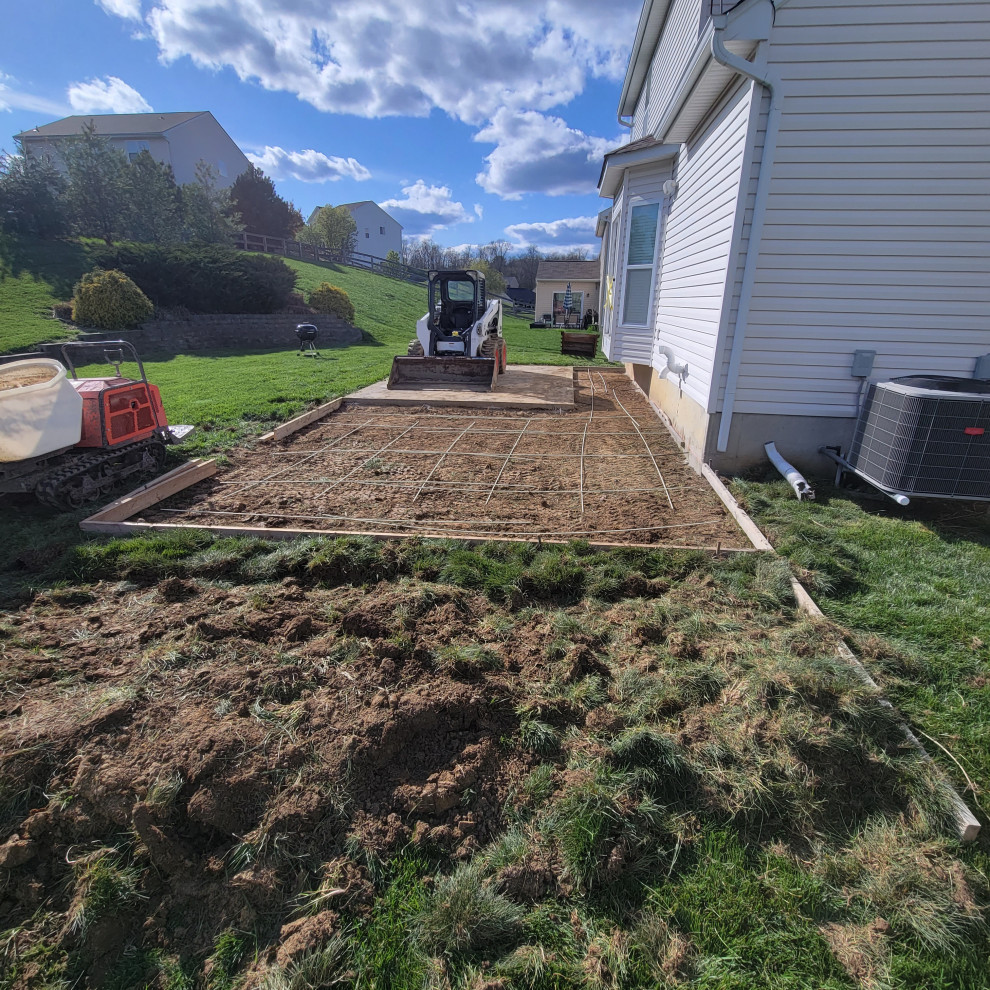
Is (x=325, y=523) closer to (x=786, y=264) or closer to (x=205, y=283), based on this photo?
(x=786, y=264)

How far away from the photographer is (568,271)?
34.2m

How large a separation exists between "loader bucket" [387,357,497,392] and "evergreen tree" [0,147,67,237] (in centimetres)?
2061

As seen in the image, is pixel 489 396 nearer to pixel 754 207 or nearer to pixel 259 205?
pixel 754 207

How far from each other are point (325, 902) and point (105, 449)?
5440mm

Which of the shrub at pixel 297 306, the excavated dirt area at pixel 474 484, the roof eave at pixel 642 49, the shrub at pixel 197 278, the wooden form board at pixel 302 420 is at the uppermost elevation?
the roof eave at pixel 642 49

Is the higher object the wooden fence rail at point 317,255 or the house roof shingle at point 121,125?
the house roof shingle at point 121,125

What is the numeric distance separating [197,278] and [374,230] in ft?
140

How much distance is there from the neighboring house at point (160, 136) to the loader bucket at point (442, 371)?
31.5 meters

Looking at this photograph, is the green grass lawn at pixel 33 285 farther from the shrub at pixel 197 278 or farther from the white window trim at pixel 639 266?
the white window trim at pixel 639 266

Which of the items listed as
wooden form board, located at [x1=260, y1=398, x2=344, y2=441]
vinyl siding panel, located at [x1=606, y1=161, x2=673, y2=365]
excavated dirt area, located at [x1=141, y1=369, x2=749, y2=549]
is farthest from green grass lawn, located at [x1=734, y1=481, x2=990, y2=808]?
wooden form board, located at [x1=260, y1=398, x2=344, y2=441]

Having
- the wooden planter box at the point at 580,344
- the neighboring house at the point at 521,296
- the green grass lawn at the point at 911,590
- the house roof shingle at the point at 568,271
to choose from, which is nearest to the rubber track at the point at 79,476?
the green grass lawn at the point at 911,590

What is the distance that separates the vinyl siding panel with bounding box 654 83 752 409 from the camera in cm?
522

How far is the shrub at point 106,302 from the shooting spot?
15859 mm

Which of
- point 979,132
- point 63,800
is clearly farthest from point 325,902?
point 979,132
